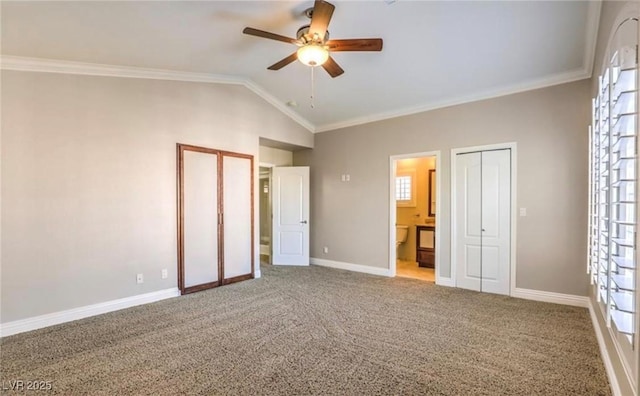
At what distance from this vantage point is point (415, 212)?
7062mm

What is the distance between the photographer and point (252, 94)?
541 cm

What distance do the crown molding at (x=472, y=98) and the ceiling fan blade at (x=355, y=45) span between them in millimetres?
2441

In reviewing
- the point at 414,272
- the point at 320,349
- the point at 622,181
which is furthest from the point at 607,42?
the point at 414,272

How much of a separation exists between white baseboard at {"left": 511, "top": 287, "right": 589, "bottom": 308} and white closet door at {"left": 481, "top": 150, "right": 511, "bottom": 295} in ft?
0.57

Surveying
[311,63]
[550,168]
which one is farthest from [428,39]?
[550,168]

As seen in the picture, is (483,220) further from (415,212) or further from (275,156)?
(275,156)

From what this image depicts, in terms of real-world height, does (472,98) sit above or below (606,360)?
above

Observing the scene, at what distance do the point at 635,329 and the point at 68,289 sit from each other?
4.83 metres

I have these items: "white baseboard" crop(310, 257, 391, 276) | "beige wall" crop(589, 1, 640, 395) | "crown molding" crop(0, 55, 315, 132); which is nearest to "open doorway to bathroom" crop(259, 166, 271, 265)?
"white baseboard" crop(310, 257, 391, 276)

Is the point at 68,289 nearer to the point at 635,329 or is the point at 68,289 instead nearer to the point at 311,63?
the point at 311,63

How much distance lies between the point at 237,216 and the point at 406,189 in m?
3.94

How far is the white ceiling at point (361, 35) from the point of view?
2945 mm

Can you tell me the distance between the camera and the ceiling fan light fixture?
2846 mm

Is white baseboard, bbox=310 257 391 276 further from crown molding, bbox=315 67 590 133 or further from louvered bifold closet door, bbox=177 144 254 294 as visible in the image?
crown molding, bbox=315 67 590 133
